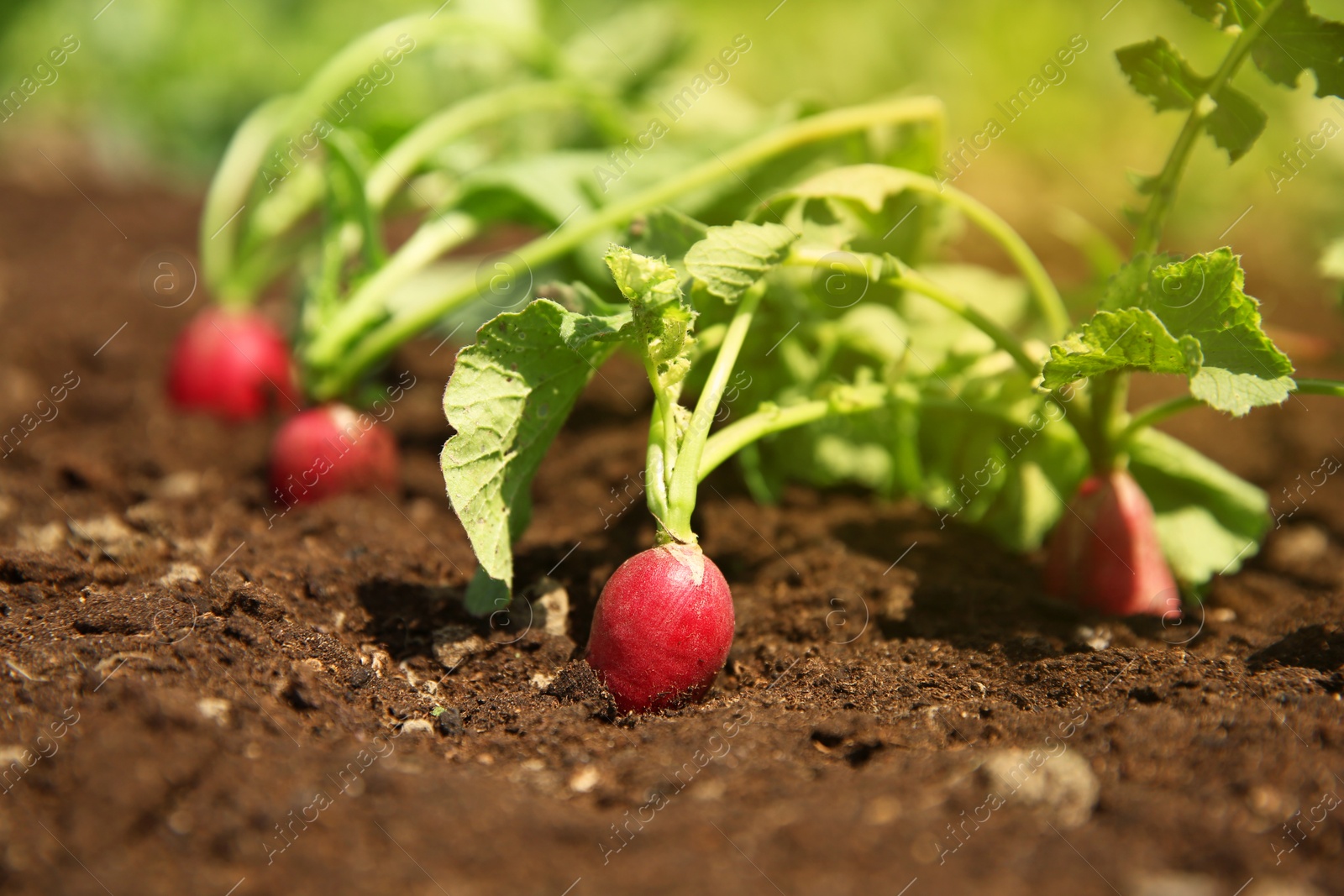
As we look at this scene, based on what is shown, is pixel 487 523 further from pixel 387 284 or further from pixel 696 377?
pixel 387 284

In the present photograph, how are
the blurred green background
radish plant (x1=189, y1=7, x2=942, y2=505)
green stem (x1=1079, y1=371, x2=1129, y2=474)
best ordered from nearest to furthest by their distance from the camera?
green stem (x1=1079, y1=371, x2=1129, y2=474) < radish plant (x1=189, y1=7, x2=942, y2=505) < the blurred green background

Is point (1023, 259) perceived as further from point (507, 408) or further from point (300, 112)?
point (300, 112)

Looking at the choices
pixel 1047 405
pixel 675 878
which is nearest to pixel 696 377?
pixel 1047 405

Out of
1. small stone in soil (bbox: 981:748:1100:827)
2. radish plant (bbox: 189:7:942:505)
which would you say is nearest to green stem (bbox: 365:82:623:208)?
radish plant (bbox: 189:7:942:505)

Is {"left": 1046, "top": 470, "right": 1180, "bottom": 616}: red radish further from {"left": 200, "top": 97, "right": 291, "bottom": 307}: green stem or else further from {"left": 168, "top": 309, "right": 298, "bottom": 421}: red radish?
{"left": 200, "top": 97, "right": 291, "bottom": 307}: green stem

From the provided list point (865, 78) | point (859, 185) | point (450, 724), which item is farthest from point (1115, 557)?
point (865, 78)

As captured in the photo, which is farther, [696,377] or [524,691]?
[696,377]
